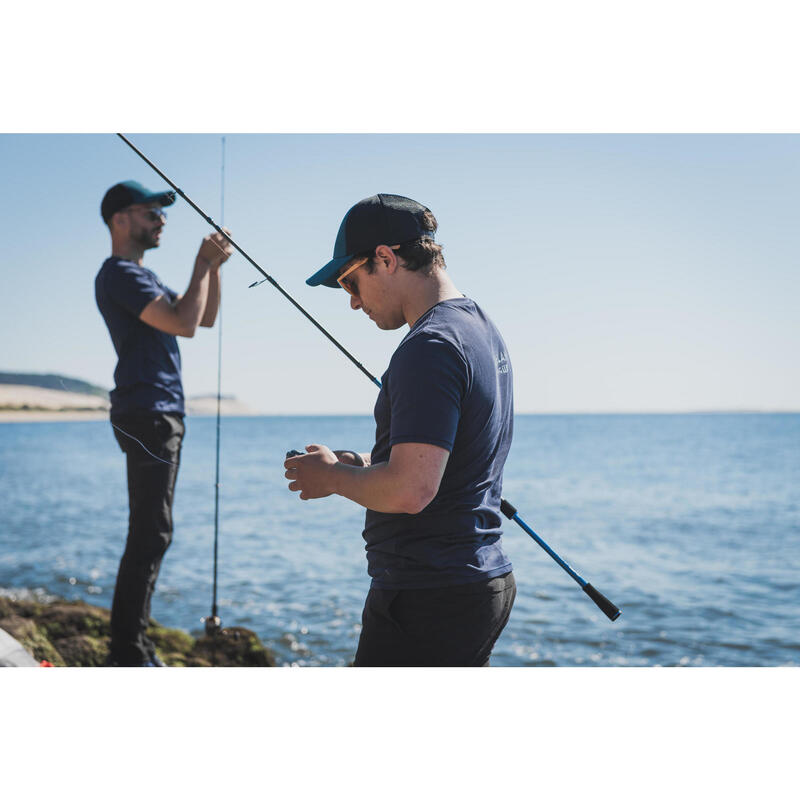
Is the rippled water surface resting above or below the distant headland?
below

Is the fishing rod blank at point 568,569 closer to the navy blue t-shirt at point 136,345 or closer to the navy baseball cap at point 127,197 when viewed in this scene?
the navy blue t-shirt at point 136,345

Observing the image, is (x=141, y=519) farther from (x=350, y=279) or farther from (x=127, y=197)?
(x=350, y=279)

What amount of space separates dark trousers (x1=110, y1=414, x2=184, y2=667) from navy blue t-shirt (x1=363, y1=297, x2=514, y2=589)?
1376 mm

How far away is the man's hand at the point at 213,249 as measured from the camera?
281 centimetres

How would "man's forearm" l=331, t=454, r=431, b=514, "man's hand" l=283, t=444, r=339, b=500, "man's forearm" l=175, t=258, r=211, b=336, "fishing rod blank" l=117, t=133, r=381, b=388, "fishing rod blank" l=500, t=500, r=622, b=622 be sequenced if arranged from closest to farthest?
"man's forearm" l=331, t=454, r=431, b=514
"man's hand" l=283, t=444, r=339, b=500
"fishing rod blank" l=500, t=500, r=622, b=622
"fishing rod blank" l=117, t=133, r=381, b=388
"man's forearm" l=175, t=258, r=211, b=336

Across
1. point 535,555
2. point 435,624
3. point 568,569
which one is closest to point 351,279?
point 435,624

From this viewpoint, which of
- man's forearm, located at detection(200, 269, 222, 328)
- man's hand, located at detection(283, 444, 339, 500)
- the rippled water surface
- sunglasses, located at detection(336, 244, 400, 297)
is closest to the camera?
man's hand, located at detection(283, 444, 339, 500)

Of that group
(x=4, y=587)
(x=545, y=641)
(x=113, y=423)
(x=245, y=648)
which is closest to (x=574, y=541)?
(x=545, y=641)

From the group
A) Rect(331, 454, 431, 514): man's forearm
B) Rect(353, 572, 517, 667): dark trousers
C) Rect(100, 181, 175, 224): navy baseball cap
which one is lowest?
Rect(353, 572, 517, 667): dark trousers

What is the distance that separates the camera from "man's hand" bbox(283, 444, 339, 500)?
1.61 m

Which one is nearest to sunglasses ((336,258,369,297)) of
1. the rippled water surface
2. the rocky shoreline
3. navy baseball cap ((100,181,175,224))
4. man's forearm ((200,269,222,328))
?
man's forearm ((200,269,222,328))

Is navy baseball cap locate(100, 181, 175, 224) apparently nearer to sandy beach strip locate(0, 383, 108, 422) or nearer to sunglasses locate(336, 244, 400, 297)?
sandy beach strip locate(0, 383, 108, 422)

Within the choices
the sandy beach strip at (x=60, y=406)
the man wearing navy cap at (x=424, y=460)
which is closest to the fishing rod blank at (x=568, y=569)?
the man wearing navy cap at (x=424, y=460)

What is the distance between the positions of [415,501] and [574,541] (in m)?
13.8
